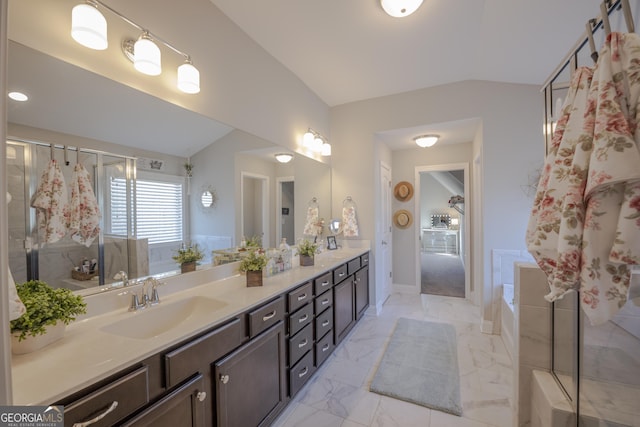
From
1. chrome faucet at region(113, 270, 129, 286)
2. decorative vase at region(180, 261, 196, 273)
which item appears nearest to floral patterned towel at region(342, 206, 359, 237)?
decorative vase at region(180, 261, 196, 273)

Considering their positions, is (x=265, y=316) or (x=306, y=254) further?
(x=306, y=254)

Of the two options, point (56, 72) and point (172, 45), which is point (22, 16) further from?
point (172, 45)

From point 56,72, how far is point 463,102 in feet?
11.3

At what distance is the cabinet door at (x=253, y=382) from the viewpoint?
3.98ft

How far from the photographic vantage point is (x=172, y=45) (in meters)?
1.56

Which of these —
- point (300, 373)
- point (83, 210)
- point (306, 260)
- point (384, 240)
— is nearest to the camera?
point (83, 210)

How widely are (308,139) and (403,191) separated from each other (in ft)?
6.69

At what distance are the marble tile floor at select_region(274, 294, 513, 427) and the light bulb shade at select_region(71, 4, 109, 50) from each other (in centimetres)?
228

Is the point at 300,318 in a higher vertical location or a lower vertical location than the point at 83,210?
lower

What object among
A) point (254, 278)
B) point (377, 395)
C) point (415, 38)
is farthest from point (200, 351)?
point (415, 38)

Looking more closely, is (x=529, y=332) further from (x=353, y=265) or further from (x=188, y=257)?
(x=188, y=257)

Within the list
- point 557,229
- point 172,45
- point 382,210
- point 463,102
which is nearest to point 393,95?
point 463,102

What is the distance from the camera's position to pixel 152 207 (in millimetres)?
1545

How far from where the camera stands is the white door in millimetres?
3613
